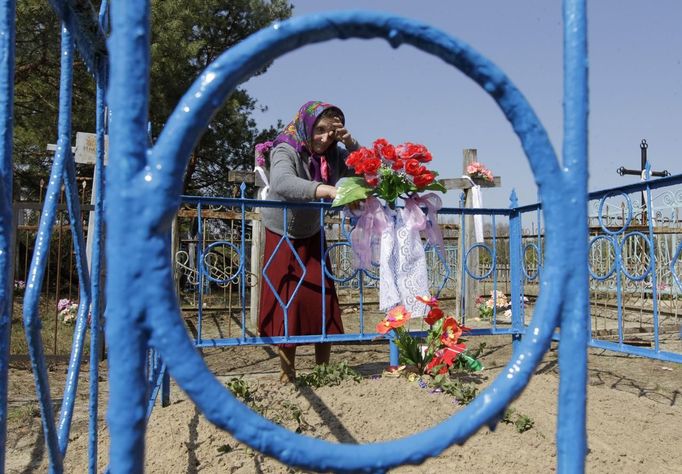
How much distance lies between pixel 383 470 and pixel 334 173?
2.95 metres

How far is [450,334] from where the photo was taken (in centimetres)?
316

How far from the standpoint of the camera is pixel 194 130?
1.74 feet

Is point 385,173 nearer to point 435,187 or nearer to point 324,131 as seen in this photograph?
point 435,187

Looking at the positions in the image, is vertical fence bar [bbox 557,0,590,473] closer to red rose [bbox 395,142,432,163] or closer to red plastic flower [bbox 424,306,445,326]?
red rose [bbox 395,142,432,163]

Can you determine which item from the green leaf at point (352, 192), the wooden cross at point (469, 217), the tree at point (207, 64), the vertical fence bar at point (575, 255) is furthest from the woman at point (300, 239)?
the tree at point (207, 64)

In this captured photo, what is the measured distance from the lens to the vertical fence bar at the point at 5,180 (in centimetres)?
81

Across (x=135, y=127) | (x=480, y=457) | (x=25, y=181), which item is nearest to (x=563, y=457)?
(x=135, y=127)

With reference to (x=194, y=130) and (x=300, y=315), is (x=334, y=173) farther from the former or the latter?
(x=194, y=130)

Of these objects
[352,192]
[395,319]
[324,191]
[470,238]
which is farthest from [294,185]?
[470,238]

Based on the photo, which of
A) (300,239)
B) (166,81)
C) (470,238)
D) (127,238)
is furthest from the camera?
(166,81)

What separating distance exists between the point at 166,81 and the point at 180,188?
10417 mm

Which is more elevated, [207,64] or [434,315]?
[207,64]

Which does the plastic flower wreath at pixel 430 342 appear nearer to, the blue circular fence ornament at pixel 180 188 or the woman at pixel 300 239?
the woman at pixel 300 239

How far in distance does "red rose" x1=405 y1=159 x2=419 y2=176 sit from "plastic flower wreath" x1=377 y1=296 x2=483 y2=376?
2.48 ft
